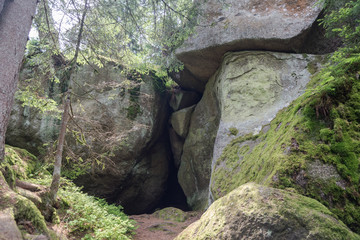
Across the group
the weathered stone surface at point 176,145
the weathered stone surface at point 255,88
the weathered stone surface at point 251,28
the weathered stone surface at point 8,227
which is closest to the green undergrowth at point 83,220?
the weathered stone surface at point 8,227

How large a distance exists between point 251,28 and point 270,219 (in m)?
7.38

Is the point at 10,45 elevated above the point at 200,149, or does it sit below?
above

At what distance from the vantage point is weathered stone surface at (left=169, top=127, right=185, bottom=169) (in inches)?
497

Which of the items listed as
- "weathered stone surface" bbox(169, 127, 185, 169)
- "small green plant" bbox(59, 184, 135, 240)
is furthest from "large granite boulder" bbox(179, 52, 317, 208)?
"small green plant" bbox(59, 184, 135, 240)

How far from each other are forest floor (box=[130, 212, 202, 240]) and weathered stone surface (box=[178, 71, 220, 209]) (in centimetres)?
138

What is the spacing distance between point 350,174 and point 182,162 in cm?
896

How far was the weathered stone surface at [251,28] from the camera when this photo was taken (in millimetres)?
8023

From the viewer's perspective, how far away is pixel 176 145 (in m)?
12.8

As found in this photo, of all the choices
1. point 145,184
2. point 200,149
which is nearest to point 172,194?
point 145,184

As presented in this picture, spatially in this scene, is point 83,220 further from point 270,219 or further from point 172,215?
point 270,219

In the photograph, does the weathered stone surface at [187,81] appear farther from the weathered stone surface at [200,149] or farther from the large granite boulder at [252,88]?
the large granite boulder at [252,88]

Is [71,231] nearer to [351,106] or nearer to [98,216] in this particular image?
[98,216]

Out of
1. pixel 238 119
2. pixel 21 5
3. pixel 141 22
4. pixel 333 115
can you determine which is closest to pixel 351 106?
pixel 333 115

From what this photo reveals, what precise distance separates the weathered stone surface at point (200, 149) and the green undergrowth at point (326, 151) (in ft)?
18.5
